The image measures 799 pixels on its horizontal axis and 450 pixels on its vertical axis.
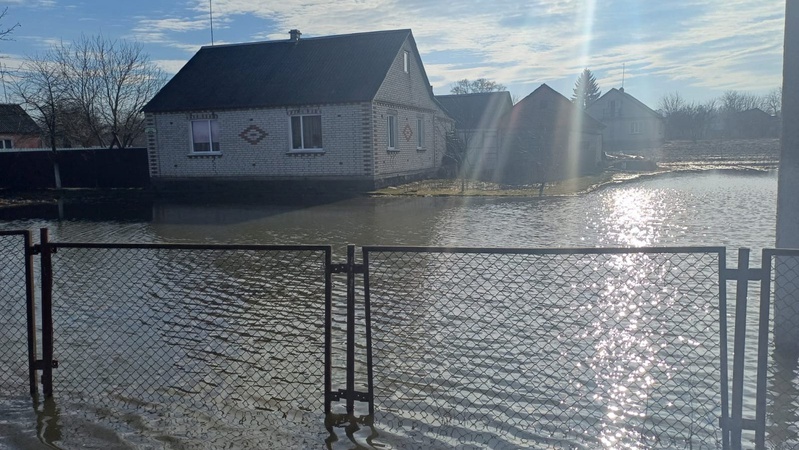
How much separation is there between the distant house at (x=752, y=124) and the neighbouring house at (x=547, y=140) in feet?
162

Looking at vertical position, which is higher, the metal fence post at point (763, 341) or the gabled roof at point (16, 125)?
the gabled roof at point (16, 125)

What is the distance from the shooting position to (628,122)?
223 ft

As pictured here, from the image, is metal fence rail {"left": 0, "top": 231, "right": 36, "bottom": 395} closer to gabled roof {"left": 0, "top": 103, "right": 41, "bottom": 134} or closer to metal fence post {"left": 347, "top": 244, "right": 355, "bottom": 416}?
metal fence post {"left": 347, "top": 244, "right": 355, "bottom": 416}

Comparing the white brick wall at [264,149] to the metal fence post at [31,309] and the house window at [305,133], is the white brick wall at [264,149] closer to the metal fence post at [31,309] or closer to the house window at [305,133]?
the house window at [305,133]

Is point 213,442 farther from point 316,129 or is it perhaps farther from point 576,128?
point 576,128

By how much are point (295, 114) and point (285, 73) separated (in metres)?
2.53

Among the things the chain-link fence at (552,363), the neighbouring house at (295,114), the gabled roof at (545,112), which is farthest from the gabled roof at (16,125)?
the chain-link fence at (552,363)

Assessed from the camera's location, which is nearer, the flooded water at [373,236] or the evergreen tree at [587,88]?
the flooded water at [373,236]

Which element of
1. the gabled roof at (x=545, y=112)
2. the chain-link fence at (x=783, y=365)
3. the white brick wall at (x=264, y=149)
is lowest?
the chain-link fence at (x=783, y=365)

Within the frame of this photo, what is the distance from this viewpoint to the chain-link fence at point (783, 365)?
428 cm

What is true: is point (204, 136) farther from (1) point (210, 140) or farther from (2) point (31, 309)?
(2) point (31, 309)

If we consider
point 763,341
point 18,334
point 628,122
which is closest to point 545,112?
point 18,334

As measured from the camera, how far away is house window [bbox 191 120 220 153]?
88.0ft

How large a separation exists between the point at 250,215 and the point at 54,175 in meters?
16.7
